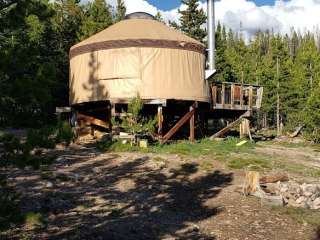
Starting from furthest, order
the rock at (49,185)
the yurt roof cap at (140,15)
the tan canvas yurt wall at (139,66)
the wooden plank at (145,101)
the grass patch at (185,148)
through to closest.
→ the yurt roof cap at (140,15) → the tan canvas yurt wall at (139,66) → the wooden plank at (145,101) → the grass patch at (185,148) → the rock at (49,185)

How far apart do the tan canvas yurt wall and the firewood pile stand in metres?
8.51

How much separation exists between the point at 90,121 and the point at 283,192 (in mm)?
12380

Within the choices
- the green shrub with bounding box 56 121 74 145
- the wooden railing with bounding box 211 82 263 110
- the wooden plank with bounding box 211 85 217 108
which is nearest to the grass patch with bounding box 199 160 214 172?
the wooden plank with bounding box 211 85 217 108

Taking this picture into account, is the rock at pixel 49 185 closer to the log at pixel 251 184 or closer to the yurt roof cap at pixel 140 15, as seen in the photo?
the log at pixel 251 184

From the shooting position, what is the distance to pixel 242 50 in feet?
222

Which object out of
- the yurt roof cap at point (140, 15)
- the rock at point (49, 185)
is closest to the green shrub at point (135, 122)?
the rock at point (49, 185)

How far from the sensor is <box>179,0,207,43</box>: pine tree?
49.1m

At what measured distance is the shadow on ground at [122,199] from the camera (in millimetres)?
11164

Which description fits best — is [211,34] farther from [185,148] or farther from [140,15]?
[185,148]

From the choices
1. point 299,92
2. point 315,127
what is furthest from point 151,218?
point 299,92

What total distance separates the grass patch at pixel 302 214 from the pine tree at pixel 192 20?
1450 inches

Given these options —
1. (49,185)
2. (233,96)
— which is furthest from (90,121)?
(49,185)

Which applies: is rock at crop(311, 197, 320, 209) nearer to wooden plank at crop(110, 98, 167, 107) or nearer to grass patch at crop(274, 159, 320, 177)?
grass patch at crop(274, 159, 320, 177)

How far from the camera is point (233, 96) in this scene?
2680 centimetres
